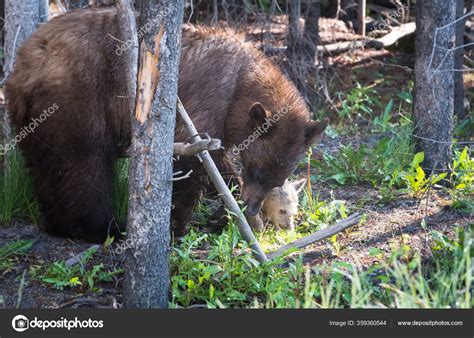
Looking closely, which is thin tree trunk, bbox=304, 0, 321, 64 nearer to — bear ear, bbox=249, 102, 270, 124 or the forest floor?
the forest floor

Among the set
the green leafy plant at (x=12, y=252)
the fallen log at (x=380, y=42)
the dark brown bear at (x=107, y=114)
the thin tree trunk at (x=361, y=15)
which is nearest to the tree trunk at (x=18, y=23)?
the dark brown bear at (x=107, y=114)

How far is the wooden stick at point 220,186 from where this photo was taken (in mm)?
5051

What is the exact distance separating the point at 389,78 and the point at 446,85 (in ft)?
13.7

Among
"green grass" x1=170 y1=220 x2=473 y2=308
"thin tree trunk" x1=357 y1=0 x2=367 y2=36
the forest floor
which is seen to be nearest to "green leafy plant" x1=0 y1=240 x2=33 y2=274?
the forest floor

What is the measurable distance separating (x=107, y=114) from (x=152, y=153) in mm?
1909

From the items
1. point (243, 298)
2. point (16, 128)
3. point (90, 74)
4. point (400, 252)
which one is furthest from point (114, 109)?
point (400, 252)

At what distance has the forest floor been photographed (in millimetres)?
5094

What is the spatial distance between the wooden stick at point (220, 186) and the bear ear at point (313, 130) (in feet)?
5.17

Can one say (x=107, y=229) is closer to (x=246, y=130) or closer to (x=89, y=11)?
(x=246, y=130)

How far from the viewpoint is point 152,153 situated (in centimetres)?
441

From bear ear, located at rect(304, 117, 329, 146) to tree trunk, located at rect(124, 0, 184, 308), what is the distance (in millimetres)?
2279

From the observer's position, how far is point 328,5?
1265cm

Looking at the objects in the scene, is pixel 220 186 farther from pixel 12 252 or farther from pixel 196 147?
pixel 12 252

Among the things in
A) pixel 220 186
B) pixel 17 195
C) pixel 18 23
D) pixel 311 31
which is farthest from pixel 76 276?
pixel 311 31
